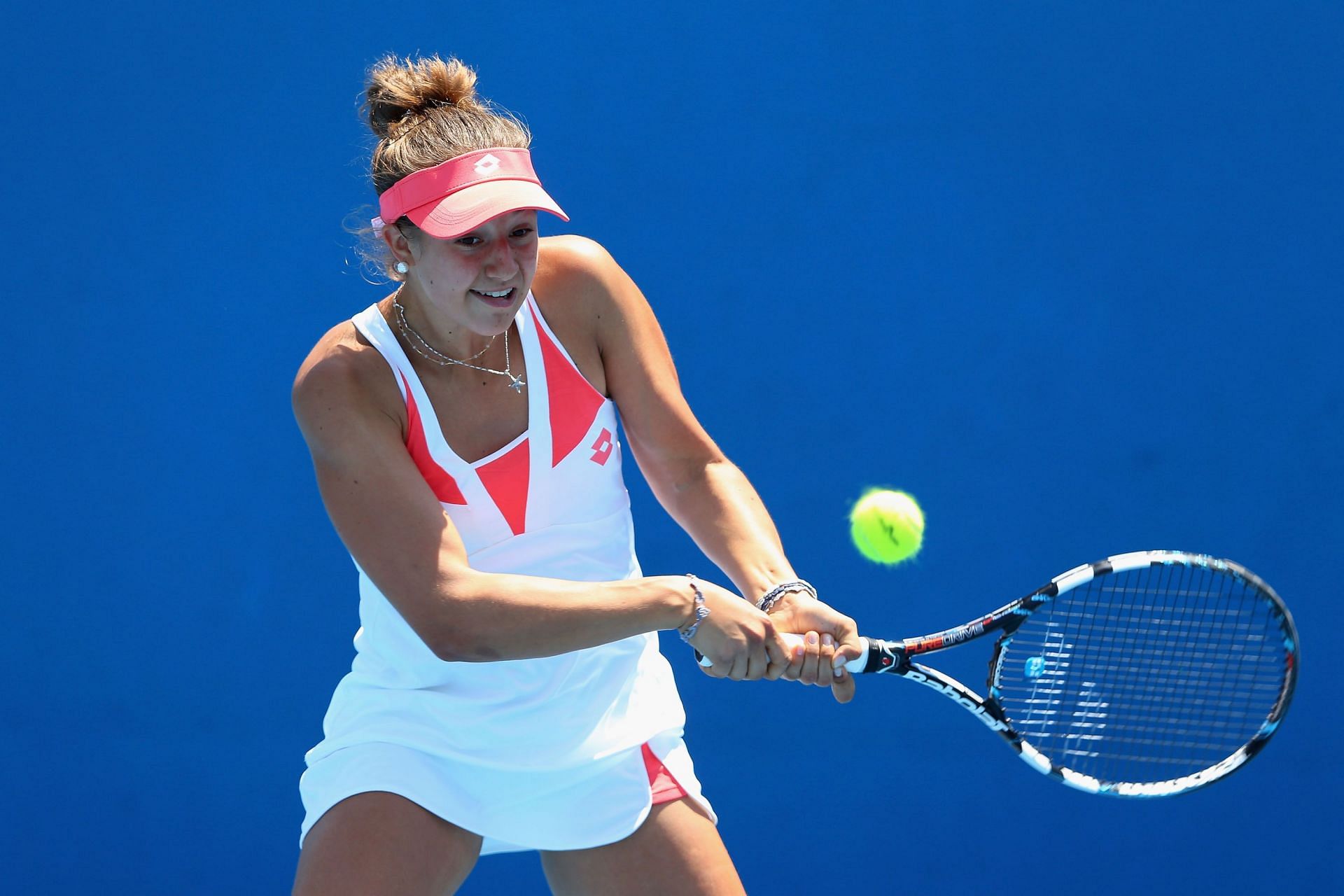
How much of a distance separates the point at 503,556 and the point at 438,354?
324 mm

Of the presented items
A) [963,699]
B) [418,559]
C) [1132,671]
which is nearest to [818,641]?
[963,699]

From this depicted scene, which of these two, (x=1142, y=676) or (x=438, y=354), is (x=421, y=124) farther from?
(x=1142, y=676)

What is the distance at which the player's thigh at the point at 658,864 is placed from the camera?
2.13 meters

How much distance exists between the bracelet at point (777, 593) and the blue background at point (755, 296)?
116cm

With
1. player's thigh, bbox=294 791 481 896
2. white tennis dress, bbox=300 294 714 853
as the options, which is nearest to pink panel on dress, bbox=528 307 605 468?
white tennis dress, bbox=300 294 714 853

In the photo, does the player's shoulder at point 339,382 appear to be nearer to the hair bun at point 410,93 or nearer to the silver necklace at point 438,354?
the silver necklace at point 438,354

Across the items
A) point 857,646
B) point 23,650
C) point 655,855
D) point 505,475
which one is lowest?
point 655,855

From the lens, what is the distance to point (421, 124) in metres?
2.13

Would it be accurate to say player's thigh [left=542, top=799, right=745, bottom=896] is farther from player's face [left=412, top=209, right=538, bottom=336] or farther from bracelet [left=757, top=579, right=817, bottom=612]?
player's face [left=412, top=209, right=538, bottom=336]

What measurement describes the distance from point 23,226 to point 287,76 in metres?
0.72

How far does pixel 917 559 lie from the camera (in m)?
3.43

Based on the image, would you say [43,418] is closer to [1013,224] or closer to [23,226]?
[23,226]

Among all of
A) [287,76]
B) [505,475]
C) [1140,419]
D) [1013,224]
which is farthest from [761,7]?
[505,475]

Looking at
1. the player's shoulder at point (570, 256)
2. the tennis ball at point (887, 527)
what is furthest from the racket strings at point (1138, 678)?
the player's shoulder at point (570, 256)
